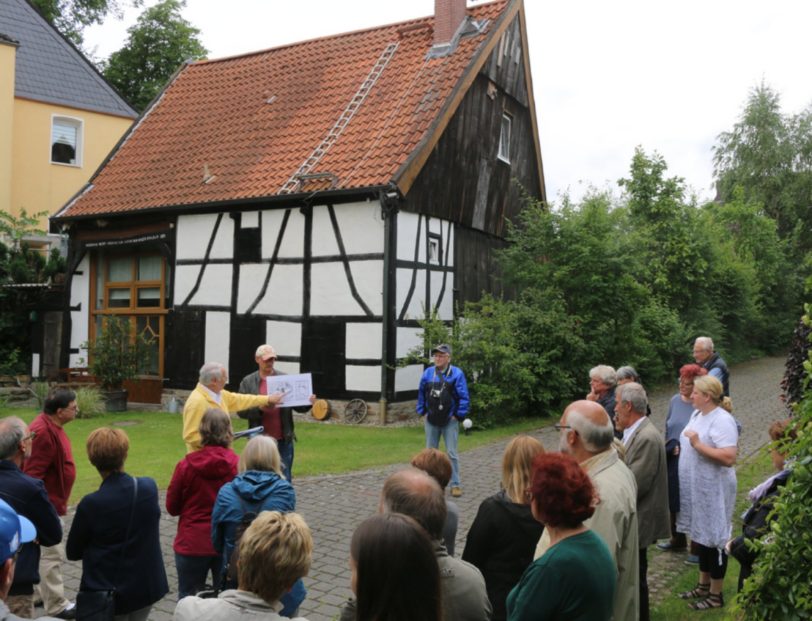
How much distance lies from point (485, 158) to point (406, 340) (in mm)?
5174

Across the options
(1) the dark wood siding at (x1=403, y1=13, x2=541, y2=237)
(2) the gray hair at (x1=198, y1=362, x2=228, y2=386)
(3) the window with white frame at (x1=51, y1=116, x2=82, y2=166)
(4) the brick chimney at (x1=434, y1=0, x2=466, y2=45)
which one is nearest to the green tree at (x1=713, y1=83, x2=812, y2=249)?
(1) the dark wood siding at (x1=403, y1=13, x2=541, y2=237)

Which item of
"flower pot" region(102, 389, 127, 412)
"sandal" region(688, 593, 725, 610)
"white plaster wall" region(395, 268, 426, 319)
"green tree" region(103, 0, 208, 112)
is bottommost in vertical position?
"sandal" region(688, 593, 725, 610)

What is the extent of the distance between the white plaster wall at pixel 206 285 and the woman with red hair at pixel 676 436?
1090cm

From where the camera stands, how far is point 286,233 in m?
14.9

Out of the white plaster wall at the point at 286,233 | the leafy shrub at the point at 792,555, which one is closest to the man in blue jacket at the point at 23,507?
the leafy shrub at the point at 792,555

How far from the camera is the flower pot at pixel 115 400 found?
1569 centimetres

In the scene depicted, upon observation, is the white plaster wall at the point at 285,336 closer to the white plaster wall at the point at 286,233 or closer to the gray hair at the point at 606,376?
the white plaster wall at the point at 286,233

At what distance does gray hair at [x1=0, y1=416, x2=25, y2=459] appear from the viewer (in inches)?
163

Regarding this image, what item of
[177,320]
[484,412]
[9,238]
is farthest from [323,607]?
[9,238]

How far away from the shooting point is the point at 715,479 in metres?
5.46

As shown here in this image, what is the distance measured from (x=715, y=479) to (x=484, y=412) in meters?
8.15

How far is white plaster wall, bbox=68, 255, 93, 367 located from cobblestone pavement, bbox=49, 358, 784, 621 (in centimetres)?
1039

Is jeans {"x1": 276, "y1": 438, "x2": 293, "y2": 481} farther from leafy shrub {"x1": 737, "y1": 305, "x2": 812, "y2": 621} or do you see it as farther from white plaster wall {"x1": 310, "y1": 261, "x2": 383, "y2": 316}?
white plaster wall {"x1": 310, "y1": 261, "x2": 383, "y2": 316}

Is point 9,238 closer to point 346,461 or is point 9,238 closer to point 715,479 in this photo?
point 346,461
